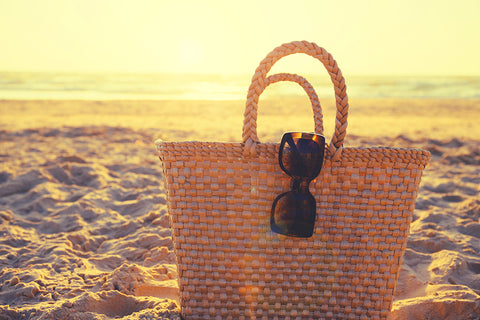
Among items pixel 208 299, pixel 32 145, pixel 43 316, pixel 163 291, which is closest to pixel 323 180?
pixel 208 299

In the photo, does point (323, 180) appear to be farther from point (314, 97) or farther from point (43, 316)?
point (43, 316)

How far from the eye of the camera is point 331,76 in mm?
1147

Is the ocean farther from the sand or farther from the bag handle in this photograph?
the bag handle

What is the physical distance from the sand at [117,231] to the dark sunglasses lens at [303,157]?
2.42 ft

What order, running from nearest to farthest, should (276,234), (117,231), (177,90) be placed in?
(276,234) < (117,231) < (177,90)

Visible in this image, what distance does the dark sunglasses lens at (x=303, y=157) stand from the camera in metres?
1.10

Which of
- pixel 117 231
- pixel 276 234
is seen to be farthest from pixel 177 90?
pixel 276 234

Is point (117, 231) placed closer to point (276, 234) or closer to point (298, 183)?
point (276, 234)

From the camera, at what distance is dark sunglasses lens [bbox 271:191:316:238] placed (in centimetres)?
114

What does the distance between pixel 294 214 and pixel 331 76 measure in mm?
469

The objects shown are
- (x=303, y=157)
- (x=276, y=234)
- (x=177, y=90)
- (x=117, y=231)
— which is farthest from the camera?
(x=177, y=90)

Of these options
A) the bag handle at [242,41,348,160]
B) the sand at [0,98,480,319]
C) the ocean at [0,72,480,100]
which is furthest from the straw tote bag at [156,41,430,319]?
the ocean at [0,72,480,100]

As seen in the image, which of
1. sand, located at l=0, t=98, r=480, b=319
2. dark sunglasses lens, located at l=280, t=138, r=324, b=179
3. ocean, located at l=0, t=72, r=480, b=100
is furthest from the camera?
ocean, located at l=0, t=72, r=480, b=100

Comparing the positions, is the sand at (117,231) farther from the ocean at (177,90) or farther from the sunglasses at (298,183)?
the ocean at (177,90)
